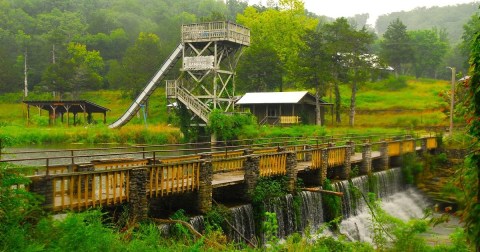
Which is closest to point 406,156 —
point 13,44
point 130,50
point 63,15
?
point 130,50

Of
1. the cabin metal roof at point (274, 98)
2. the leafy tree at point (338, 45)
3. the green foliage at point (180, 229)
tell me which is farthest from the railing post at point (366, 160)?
the leafy tree at point (338, 45)

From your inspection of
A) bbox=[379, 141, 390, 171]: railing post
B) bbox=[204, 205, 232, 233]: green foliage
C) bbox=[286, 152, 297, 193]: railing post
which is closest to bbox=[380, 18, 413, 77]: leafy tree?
bbox=[379, 141, 390, 171]: railing post

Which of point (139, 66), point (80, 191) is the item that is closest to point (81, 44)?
point (139, 66)

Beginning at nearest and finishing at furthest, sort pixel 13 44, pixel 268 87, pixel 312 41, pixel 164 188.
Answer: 1. pixel 164 188
2. pixel 312 41
3. pixel 268 87
4. pixel 13 44

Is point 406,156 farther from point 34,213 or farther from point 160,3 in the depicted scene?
point 160,3

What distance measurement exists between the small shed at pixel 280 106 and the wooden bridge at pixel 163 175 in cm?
2613

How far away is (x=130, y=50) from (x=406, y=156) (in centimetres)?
5200

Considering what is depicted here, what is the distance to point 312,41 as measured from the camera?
5534 centimetres

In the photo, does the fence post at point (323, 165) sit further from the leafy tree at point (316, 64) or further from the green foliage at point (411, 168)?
the leafy tree at point (316, 64)

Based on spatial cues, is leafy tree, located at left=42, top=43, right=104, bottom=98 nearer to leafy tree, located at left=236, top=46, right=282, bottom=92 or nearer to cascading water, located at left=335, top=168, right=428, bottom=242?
leafy tree, located at left=236, top=46, right=282, bottom=92

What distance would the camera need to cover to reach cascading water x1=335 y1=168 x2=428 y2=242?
2038cm

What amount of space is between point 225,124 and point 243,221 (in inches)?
1056

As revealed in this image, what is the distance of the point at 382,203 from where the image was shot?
25.2 m

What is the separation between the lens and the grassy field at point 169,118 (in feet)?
150
